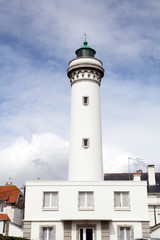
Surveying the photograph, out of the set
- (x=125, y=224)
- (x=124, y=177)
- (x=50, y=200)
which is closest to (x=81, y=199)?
(x=50, y=200)

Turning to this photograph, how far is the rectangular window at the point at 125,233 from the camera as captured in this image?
24.5 meters

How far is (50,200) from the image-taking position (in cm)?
2566

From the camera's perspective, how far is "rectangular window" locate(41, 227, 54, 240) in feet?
80.8

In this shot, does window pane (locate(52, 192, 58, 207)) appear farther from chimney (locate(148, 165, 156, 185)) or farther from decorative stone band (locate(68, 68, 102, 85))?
chimney (locate(148, 165, 156, 185))

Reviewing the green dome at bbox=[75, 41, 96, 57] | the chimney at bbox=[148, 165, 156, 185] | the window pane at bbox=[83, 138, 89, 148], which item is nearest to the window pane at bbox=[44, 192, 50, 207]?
the window pane at bbox=[83, 138, 89, 148]

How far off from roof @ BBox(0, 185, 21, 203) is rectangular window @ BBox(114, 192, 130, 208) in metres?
20.6

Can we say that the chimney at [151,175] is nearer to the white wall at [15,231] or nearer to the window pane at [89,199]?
the white wall at [15,231]

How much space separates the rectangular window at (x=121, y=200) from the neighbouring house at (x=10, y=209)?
1556 centimetres

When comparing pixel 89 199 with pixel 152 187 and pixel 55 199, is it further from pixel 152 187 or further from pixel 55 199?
pixel 152 187

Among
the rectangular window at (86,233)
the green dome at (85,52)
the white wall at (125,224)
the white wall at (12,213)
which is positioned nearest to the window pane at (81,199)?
the rectangular window at (86,233)

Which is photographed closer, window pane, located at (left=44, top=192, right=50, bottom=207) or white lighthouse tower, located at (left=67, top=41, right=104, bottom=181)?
window pane, located at (left=44, top=192, right=50, bottom=207)

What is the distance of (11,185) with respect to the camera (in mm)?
48156

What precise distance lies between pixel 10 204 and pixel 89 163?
19.0 metres

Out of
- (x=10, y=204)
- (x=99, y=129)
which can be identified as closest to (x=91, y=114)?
(x=99, y=129)
